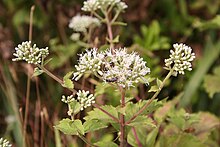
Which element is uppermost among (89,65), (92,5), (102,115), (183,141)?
(92,5)

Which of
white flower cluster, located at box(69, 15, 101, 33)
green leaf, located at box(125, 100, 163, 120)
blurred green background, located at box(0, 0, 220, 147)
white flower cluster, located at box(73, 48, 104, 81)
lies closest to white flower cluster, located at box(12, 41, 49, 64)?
white flower cluster, located at box(73, 48, 104, 81)

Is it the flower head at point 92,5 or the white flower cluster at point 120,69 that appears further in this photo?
the flower head at point 92,5

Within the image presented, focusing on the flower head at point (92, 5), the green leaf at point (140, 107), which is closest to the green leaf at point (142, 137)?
the green leaf at point (140, 107)

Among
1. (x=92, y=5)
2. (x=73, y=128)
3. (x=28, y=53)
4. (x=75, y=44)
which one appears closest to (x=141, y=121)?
(x=73, y=128)

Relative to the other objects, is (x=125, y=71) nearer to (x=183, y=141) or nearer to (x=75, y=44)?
(x=183, y=141)

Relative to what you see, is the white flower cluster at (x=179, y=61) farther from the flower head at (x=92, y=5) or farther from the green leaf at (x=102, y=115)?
the flower head at (x=92, y=5)

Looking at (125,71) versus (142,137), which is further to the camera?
(142,137)

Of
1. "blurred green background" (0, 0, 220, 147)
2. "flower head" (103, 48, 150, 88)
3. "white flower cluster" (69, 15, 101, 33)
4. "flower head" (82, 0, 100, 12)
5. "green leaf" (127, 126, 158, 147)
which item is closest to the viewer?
"flower head" (103, 48, 150, 88)

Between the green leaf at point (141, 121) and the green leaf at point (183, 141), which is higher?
the green leaf at point (141, 121)

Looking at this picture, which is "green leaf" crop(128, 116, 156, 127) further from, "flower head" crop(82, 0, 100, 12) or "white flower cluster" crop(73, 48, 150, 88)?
"flower head" crop(82, 0, 100, 12)

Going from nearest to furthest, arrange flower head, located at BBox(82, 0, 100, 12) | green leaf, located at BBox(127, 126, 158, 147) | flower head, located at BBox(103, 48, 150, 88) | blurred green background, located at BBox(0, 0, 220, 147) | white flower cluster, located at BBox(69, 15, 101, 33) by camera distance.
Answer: flower head, located at BBox(103, 48, 150, 88)
green leaf, located at BBox(127, 126, 158, 147)
flower head, located at BBox(82, 0, 100, 12)
white flower cluster, located at BBox(69, 15, 101, 33)
blurred green background, located at BBox(0, 0, 220, 147)

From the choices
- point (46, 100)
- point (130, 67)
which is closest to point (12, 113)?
point (46, 100)

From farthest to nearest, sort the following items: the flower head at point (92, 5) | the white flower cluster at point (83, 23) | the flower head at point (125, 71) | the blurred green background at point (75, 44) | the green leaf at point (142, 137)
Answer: the blurred green background at point (75, 44) → the white flower cluster at point (83, 23) → the flower head at point (92, 5) → the green leaf at point (142, 137) → the flower head at point (125, 71)

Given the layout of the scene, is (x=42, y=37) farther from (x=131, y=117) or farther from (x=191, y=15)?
(x=131, y=117)
